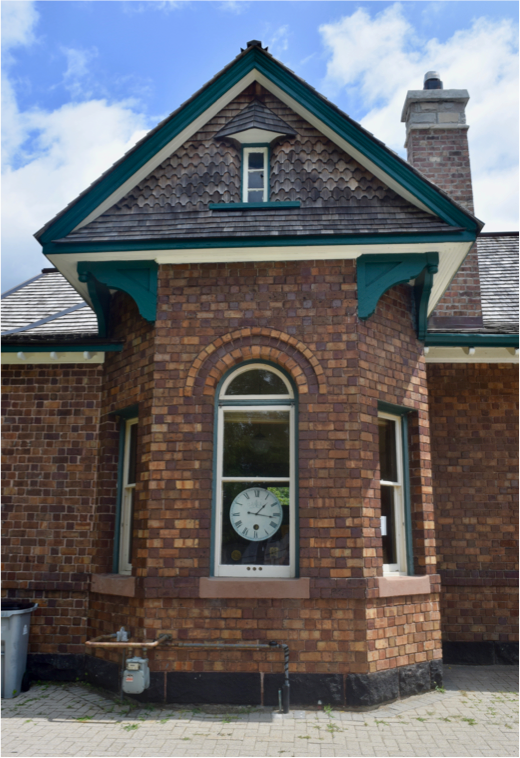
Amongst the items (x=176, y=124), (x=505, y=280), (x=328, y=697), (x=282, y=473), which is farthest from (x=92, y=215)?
(x=505, y=280)

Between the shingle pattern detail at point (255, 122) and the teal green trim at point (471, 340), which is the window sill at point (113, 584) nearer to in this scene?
the teal green trim at point (471, 340)

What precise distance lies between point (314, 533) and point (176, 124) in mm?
4955

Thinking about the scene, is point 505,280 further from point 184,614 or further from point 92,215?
point 184,614

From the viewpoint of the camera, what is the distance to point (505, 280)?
32.9 ft

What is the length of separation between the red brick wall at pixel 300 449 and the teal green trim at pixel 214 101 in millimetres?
1206

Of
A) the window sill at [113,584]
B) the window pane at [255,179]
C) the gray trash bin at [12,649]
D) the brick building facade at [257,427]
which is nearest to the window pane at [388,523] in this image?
the brick building facade at [257,427]

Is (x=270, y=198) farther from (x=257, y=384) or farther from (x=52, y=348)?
(x=52, y=348)

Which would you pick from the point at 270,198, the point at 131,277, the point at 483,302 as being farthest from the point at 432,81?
the point at 131,277

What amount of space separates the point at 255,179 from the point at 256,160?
0.92ft

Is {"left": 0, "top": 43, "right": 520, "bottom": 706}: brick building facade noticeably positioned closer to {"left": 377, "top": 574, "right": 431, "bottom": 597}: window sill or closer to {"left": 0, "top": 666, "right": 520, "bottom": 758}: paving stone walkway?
{"left": 377, "top": 574, "right": 431, "bottom": 597}: window sill

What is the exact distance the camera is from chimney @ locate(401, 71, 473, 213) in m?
9.77

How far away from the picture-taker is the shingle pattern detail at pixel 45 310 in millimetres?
8312

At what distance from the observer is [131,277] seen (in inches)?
275

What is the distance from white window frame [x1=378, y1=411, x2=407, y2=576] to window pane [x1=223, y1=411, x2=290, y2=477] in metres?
1.20
